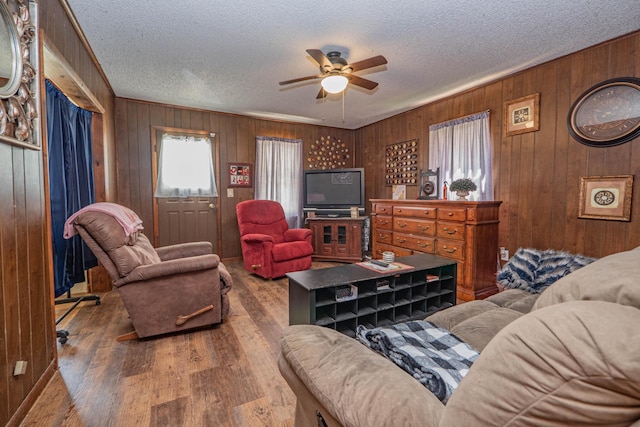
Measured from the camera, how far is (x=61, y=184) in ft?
8.44

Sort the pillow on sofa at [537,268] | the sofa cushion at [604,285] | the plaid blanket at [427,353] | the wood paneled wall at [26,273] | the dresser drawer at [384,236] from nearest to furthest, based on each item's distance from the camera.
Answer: the sofa cushion at [604,285], the plaid blanket at [427,353], the wood paneled wall at [26,273], the pillow on sofa at [537,268], the dresser drawer at [384,236]

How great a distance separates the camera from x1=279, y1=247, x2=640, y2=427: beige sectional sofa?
44 cm

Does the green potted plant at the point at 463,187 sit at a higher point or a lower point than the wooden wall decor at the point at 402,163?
lower

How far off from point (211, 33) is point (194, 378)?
2.61 m

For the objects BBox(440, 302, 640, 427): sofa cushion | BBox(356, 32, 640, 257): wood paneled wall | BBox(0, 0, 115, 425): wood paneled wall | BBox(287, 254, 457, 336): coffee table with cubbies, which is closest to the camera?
BBox(440, 302, 640, 427): sofa cushion

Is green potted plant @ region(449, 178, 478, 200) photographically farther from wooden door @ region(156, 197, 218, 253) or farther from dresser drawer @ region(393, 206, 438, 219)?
wooden door @ region(156, 197, 218, 253)

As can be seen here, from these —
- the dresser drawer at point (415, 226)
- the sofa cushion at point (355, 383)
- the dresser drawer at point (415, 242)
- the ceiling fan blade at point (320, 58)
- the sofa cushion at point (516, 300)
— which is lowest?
the sofa cushion at point (516, 300)

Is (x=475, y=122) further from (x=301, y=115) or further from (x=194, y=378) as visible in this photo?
(x=194, y=378)

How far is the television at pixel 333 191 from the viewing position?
523cm

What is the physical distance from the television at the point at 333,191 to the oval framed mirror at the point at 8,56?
406 cm

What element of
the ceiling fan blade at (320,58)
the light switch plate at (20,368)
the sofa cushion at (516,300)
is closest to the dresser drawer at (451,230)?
the sofa cushion at (516,300)

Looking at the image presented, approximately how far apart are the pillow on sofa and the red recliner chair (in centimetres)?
239

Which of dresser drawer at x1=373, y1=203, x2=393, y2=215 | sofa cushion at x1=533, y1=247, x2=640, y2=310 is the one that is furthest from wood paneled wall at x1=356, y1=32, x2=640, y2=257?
sofa cushion at x1=533, y1=247, x2=640, y2=310

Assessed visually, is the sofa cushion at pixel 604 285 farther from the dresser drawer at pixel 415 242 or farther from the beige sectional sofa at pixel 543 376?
the dresser drawer at pixel 415 242
